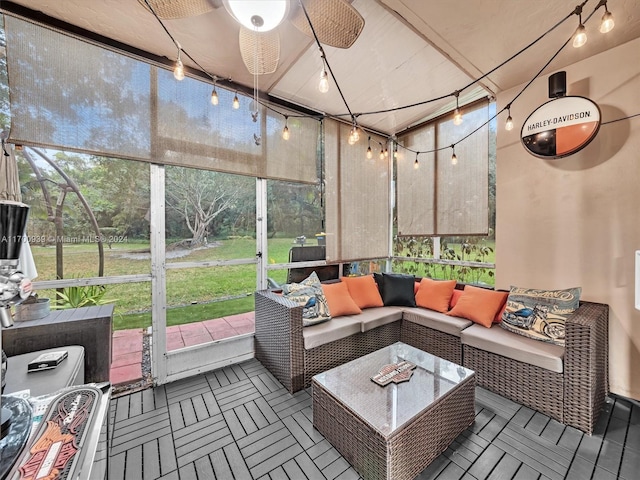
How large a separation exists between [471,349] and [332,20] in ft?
9.10

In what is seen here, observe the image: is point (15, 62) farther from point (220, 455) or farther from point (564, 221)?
point (564, 221)

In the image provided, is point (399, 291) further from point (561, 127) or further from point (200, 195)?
point (200, 195)

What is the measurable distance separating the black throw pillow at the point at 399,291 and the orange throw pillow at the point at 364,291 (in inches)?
4.1

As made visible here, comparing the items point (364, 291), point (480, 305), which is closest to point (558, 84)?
point (480, 305)

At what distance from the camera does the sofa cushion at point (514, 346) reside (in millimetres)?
2010

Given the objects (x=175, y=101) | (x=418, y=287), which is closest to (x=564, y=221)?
(x=418, y=287)

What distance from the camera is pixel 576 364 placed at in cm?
190

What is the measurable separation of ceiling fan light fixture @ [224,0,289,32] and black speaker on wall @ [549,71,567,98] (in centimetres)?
261

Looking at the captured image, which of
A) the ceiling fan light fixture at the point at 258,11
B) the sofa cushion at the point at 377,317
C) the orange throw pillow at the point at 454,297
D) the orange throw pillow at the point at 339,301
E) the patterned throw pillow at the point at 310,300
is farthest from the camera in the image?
the orange throw pillow at the point at 454,297

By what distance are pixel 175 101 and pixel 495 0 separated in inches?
104

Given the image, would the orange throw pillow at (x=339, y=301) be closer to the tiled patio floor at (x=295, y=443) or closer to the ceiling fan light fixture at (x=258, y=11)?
the tiled patio floor at (x=295, y=443)

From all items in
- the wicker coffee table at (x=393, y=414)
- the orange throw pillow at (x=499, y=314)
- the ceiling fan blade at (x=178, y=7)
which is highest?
the ceiling fan blade at (x=178, y=7)

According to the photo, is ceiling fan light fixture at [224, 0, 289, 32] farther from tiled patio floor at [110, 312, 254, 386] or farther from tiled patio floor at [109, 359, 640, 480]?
tiled patio floor at [110, 312, 254, 386]

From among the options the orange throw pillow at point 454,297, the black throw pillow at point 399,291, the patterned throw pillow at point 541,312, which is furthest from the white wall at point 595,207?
the black throw pillow at point 399,291
